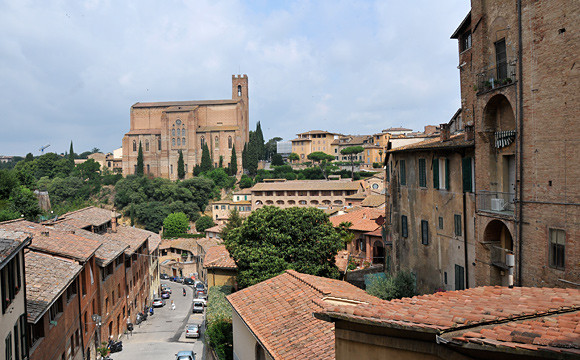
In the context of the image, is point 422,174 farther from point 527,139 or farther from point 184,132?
point 184,132

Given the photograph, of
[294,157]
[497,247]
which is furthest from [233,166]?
[497,247]

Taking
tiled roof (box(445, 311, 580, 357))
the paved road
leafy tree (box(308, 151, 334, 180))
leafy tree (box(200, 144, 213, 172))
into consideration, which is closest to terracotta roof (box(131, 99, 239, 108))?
leafy tree (box(200, 144, 213, 172))

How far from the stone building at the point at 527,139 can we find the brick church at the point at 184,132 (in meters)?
102

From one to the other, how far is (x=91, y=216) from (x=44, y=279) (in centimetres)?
1777

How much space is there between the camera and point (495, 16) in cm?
1603

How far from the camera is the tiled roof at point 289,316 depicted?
10.8 meters

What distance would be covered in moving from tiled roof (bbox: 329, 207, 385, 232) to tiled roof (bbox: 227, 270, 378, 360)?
20.8m

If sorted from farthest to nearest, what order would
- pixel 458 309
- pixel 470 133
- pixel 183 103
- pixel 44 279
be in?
pixel 183 103 < pixel 470 133 < pixel 44 279 < pixel 458 309

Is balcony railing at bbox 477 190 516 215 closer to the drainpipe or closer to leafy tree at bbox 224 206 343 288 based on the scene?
the drainpipe

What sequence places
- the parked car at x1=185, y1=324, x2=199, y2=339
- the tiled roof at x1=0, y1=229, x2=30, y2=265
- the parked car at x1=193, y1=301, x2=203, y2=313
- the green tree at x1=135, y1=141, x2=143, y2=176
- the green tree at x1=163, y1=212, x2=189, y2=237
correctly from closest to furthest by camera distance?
1. the tiled roof at x1=0, y1=229, x2=30, y2=265
2. the parked car at x1=185, y1=324, x2=199, y2=339
3. the parked car at x1=193, y1=301, x2=203, y2=313
4. the green tree at x1=163, y1=212, x2=189, y2=237
5. the green tree at x1=135, y1=141, x2=143, y2=176

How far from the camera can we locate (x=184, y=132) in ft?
394

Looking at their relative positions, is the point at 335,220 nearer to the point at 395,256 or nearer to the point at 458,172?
the point at 395,256

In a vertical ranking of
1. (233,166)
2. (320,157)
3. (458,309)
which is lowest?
(458,309)

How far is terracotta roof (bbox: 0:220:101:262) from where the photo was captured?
20.2 m
